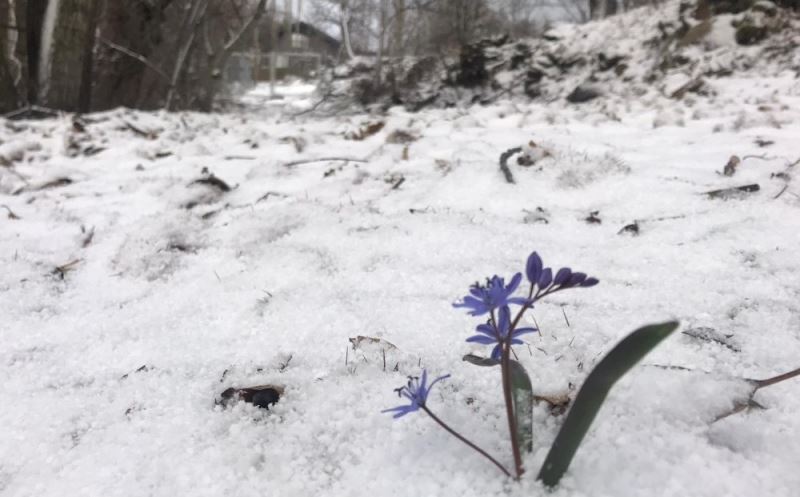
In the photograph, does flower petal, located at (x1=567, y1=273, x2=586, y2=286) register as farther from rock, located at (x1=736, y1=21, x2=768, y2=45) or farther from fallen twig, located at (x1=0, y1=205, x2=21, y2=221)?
rock, located at (x1=736, y1=21, x2=768, y2=45)

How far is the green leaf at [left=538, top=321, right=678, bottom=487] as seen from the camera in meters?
0.43

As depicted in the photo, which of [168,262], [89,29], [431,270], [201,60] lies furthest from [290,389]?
[201,60]

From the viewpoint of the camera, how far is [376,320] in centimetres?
108

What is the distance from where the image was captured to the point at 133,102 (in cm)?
775

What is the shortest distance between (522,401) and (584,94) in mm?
7454

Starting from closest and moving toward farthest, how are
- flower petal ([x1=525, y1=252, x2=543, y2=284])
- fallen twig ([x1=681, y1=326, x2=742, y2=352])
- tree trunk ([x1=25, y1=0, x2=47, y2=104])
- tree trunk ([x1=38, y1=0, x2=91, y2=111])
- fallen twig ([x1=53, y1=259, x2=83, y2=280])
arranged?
1. flower petal ([x1=525, y1=252, x2=543, y2=284])
2. fallen twig ([x1=681, y1=326, x2=742, y2=352])
3. fallen twig ([x1=53, y1=259, x2=83, y2=280])
4. tree trunk ([x1=38, y1=0, x2=91, y2=111])
5. tree trunk ([x1=25, y1=0, x2=47, y2=104])

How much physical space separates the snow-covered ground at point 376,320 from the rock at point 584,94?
4.99 metres

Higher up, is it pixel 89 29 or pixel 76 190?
pixel 89 29

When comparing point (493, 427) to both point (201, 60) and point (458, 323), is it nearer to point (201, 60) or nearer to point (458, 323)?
point (458, 323)

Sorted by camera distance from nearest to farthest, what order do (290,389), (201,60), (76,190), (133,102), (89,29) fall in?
(290,389) < (76,190) < (89,29) < (133,102) < (201,60)

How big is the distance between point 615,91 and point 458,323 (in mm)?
6823

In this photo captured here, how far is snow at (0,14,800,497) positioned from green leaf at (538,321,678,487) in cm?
4

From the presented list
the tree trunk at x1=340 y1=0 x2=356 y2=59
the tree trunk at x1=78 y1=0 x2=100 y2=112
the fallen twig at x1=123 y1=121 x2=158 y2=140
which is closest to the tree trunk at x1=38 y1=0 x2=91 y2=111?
the tree trunk at x1=78 y1=0 x2=100 y2=112

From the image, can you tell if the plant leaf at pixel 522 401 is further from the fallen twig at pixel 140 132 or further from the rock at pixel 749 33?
the rock at pixel 749 33
